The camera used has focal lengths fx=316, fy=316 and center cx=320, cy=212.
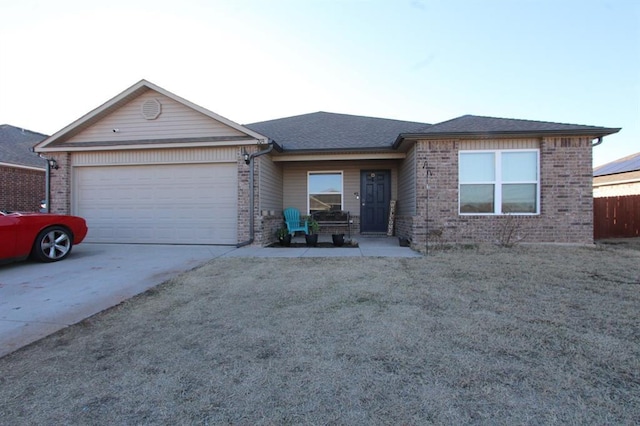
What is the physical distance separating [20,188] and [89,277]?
13700 millimetres

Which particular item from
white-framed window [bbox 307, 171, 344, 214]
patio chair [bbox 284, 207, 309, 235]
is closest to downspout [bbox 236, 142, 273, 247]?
patio chair [bbox 284, 207, 309, 235]

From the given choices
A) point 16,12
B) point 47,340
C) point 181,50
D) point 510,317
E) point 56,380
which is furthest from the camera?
point 181,50

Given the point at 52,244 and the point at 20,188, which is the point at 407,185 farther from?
the point at 20,188

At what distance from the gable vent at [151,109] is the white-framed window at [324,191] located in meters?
4.92

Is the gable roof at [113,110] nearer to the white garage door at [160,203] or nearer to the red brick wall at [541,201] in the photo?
the white garage door at [160,203]

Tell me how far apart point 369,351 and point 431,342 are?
0.56 metres

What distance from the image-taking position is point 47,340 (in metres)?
2.82

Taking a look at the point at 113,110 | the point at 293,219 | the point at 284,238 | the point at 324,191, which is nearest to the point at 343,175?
the point at 324,191

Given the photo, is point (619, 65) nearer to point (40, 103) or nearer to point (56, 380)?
point (56, 380)

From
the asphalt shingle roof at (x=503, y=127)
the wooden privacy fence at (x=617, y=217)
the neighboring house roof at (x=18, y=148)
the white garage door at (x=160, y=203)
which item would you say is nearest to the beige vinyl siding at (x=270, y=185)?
the white garage door at (x=160, y=203)

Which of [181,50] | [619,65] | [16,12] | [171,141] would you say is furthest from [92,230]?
[619,65]

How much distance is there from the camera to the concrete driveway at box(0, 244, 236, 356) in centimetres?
322

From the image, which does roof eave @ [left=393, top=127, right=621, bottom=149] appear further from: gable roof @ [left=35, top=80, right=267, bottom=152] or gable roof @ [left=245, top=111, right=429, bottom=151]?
gable roof @ [left=35, top=80, right=267, bottom=152]

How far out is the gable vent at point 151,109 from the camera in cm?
838
